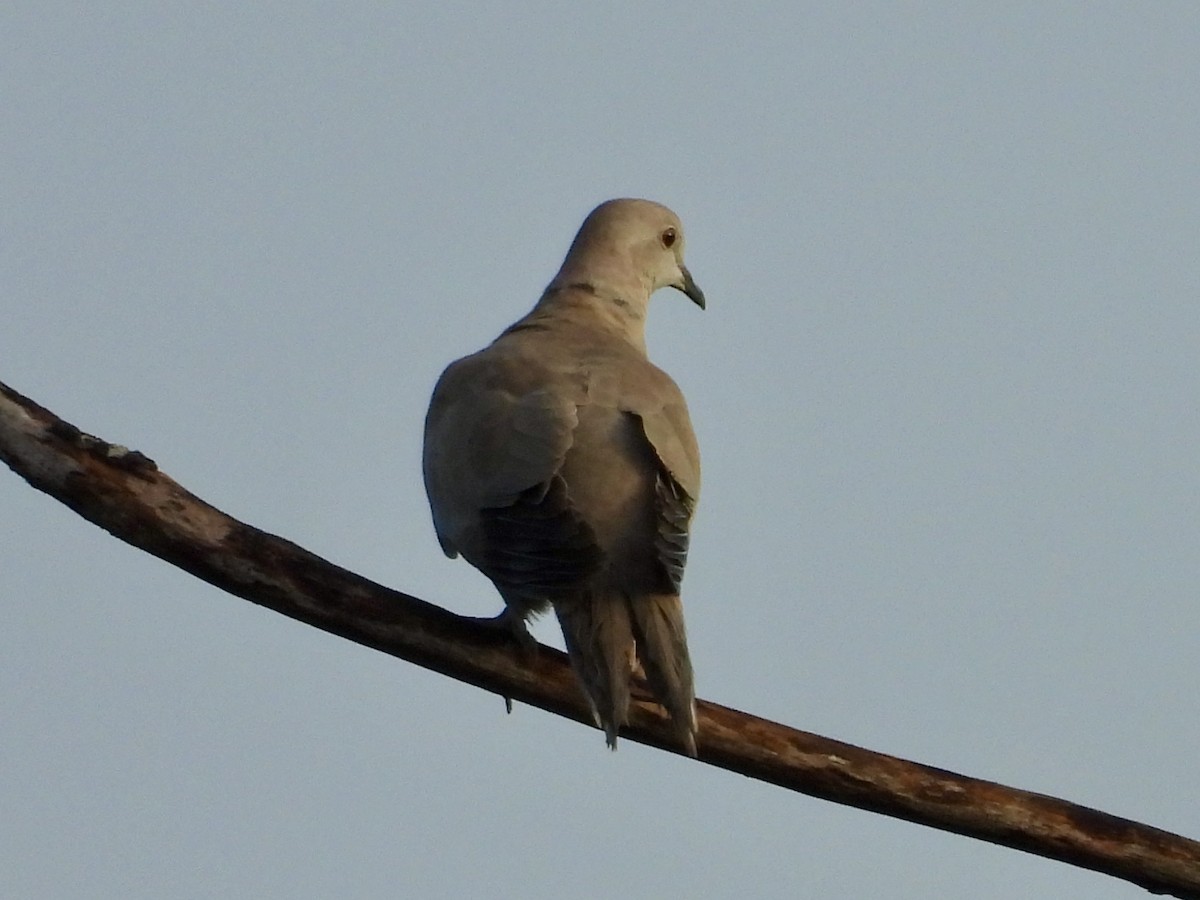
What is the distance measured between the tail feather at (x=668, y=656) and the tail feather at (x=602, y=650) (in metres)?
0.04

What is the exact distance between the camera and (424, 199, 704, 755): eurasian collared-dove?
5.07 m

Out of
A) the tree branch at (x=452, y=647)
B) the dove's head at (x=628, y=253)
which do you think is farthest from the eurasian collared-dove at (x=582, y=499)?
the dove's head at (x=628, y=253)

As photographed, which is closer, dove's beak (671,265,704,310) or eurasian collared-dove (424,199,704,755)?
eurasian collared-dove (424,199,704,755)

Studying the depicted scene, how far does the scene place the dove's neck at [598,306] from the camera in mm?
7137

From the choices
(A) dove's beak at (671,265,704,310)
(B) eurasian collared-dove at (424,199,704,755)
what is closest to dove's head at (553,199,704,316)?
(A) dove's beak at (671,265,704,310)

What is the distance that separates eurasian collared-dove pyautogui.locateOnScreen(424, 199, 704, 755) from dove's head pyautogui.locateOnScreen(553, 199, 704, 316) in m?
1.26

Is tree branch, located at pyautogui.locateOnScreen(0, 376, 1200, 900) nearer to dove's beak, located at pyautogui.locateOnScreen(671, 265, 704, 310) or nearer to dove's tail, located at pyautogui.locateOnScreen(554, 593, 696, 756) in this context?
dove's tail, located at pyautogui.locateOnScreen(554, 593, 696, 756)

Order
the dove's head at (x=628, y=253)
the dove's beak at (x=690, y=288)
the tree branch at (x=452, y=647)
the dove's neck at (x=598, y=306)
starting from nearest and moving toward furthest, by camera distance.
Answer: the tree branch at (x=452, y=647) < the dove's neck at (x=598, y=306) < the dove's head at (x=628, y=253) < the dove's beak at (x=690, y=288)

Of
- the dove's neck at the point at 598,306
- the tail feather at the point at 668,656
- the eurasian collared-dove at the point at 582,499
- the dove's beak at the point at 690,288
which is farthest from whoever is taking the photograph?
the dove's beak at the point at 690,288

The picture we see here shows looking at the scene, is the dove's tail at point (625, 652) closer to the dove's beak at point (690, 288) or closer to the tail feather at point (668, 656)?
the tail feather at point (668, 656)

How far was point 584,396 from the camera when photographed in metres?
5.62

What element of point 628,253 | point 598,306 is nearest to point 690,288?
point 628,253

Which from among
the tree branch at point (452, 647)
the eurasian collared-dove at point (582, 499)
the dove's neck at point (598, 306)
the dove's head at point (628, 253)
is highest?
the dove's head at point (628, 253)

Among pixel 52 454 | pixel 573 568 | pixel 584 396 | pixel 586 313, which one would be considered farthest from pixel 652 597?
pixel 586 313
